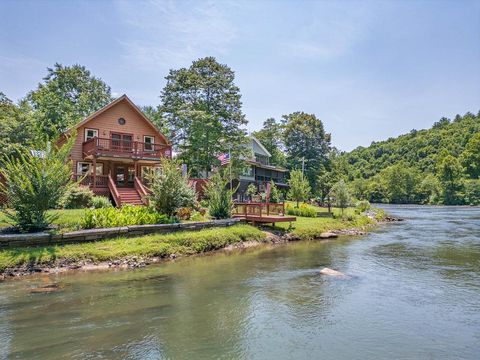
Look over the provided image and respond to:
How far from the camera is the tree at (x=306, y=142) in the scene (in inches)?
2269

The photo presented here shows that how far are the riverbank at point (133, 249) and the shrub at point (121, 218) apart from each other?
110 cm

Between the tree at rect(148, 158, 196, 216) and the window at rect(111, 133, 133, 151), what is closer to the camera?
the tree at rect(148, 158, 196, 216)

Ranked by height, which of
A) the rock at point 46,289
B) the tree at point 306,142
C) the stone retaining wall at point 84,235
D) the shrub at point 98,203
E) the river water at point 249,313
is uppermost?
the tree at point 306,142

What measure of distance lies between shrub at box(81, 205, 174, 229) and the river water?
3.71 m

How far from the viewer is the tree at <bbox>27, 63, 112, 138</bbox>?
127 ft

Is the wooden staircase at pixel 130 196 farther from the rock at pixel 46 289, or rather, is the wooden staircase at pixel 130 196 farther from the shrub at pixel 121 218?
the rock at pixel 46 289

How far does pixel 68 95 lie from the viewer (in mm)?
46406

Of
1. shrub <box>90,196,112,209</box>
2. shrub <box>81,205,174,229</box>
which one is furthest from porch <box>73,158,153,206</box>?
shrub <box>81,205,174,229</box>

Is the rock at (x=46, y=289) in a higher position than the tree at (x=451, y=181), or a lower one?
lower

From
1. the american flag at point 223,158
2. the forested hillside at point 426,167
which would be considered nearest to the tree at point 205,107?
the american flag at point 223,158

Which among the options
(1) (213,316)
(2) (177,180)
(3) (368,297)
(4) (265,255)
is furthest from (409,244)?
(1) (213,316)

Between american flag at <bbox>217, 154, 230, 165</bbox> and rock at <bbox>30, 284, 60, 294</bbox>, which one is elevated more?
american flag at <bbox>217, 154, 230, 165</bbox>

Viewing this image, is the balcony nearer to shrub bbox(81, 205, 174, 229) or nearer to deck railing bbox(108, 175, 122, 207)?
deck railing bbox(108, 175, 122, 207)

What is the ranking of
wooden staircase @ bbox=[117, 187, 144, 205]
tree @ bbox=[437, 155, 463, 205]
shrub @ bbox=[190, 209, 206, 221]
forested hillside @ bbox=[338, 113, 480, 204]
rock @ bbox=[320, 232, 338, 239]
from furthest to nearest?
forested hillside @ bbox=[338, 113, 480, 204]
tree @ bbox=[437, 155, 463, 205]
wooden staircase @ bbox=[117, 187, 144, 205]
rock @ bbox=[320, 232, 338, 239]
shrub @ bbox=[190, 209, 206, 221]
